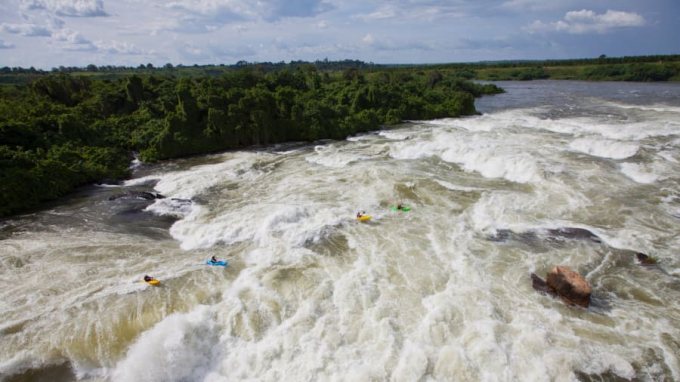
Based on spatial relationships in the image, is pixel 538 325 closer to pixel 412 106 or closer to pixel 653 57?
pixel 412 106

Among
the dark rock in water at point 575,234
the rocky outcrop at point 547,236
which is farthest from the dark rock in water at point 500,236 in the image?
the dark rock in water at point 575,234

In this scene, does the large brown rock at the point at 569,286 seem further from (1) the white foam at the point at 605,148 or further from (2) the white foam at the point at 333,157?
(1) the white foam at the point at 605,148

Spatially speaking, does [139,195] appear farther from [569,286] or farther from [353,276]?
[569,286]

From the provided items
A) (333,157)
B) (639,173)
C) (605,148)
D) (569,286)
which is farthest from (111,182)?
(605,148)

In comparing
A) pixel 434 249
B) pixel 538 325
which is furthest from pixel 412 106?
pixel 538 325

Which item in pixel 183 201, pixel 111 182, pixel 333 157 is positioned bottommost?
pixel 183 201

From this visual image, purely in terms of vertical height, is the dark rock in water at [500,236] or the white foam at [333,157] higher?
the white foam at [333,157]

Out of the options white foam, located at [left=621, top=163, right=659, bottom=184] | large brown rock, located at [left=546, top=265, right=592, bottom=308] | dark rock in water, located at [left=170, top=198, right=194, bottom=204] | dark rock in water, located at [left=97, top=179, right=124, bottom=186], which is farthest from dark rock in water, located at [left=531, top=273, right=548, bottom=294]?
dark rock in water, located at [left=97, top=179, right=124, bottom=186]
